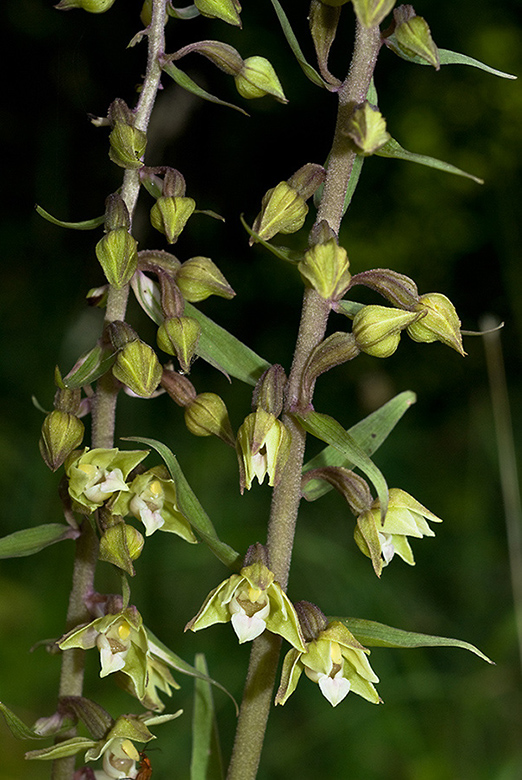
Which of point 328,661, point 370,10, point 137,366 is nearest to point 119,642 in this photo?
point 328,661

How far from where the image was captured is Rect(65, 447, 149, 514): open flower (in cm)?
127

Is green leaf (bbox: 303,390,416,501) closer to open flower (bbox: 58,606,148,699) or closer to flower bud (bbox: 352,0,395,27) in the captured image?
open flower (bbox: 58,606,148,699)

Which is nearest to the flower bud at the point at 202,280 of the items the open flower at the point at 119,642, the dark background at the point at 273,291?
the open flower at the point at 119,642

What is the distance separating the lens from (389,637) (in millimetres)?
1269

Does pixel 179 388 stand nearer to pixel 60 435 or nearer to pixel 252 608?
pixel 60 435

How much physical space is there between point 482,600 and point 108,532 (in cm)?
266

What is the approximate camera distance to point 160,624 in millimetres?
3371

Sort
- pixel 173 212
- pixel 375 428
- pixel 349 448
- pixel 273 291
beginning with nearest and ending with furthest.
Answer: pixel 349 448 < pixel 173 212 < pixel 375 428 < pixel 273 291

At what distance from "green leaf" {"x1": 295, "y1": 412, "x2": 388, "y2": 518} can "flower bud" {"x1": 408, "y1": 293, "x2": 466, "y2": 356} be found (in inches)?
7.8

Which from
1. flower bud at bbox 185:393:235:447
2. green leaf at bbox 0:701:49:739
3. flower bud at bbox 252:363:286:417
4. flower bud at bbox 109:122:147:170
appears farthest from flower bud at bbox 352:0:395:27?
green leaf at bbox 0:701:49:739

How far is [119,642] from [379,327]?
0.62 m

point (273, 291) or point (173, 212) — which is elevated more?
point (273, 291)

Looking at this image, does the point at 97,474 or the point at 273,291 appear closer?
the point at 97,474

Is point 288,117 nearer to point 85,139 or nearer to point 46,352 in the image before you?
point 85,139
